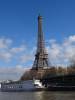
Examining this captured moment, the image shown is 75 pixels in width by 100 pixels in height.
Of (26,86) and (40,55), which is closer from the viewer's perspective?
(26,86)

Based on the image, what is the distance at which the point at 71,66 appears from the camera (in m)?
184

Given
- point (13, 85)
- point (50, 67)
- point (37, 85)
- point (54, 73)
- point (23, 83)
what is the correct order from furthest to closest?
point (50, 67) < point (54, 73) < point (13, 85) < point (23, 83) < point (37, 85)

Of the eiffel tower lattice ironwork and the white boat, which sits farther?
the eiffel tower lattice ironwork

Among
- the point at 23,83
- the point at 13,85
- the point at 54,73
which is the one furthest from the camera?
the point at 54,73

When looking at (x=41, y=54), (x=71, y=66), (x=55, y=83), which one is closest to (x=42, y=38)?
(x=41, y=54)

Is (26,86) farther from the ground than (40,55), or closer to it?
closer to it

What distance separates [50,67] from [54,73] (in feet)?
42.8

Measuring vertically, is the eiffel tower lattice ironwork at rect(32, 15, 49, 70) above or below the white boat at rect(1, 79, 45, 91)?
above

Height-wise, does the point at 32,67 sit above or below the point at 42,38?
below

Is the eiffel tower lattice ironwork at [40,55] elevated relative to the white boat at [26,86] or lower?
elevated

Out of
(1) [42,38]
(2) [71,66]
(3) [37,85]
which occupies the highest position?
(1) [42,38]

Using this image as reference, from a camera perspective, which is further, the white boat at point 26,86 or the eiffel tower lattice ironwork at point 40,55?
the eiffel tower lattice ironwork at point 40,55

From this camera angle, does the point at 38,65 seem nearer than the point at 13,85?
No

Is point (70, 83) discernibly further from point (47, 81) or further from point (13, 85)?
point (13, 85)
